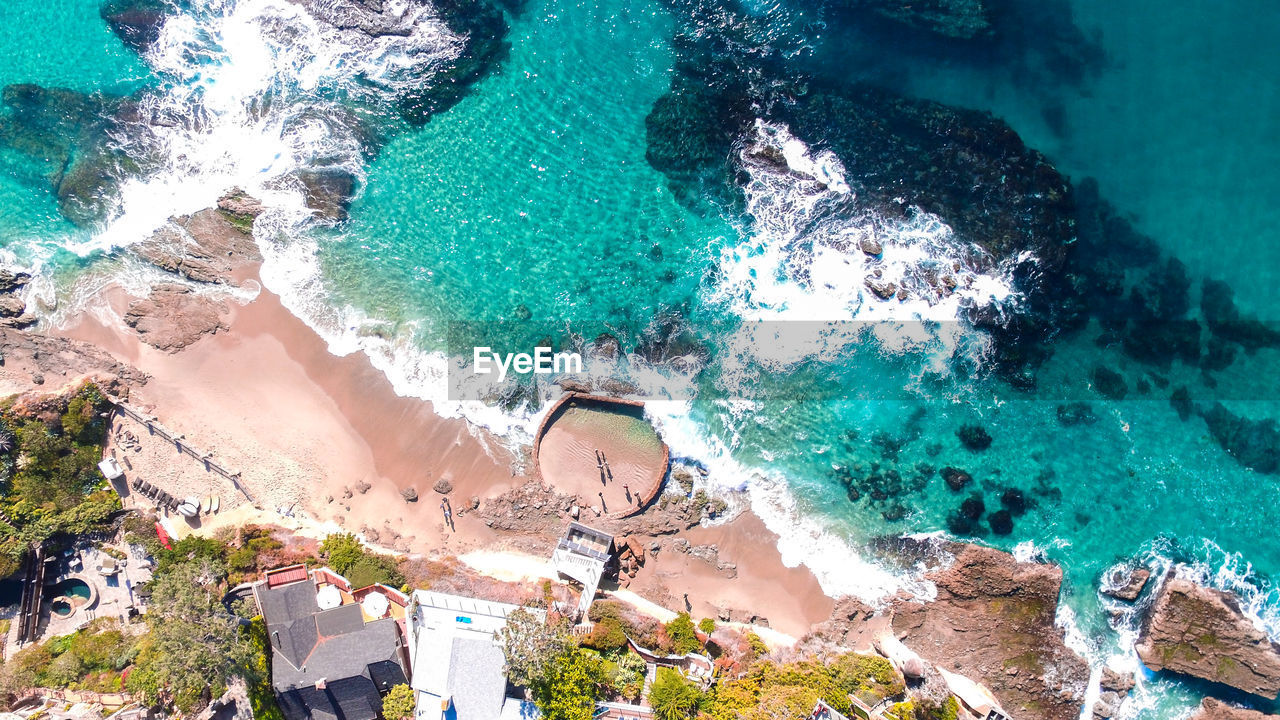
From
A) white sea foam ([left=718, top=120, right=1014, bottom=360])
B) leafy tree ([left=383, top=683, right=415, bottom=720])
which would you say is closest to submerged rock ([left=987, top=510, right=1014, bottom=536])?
white sea foam ([left=718, top=120, right=1014, bottom=360])

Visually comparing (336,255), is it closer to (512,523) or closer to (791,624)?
(512,523)

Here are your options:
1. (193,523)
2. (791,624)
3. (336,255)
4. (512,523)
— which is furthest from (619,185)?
(193,523)

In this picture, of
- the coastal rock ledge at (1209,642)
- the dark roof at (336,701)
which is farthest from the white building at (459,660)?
the coastal rock ledge at (1209,642)

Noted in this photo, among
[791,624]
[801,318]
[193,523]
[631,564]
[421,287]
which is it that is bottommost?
[791,624]

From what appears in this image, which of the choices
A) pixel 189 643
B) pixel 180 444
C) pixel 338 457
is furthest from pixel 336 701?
pixel 180 444

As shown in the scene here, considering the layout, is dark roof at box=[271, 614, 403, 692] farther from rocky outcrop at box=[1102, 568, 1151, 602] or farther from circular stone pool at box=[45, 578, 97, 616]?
rocky outcrop at box=[1102, 568, 1151, 602]

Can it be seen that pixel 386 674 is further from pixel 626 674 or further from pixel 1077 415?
pixel 1077 415
